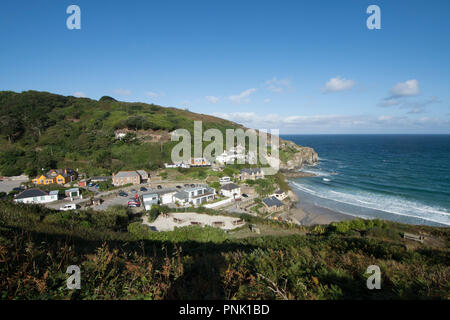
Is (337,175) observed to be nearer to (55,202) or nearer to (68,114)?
(55,202)

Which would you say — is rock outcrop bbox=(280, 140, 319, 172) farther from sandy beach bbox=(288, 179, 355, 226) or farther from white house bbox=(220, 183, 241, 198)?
white house bbox=(220, 183, 241, 198)

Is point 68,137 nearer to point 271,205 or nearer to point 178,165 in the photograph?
point 178,165

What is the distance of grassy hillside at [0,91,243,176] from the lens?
37.2 metres

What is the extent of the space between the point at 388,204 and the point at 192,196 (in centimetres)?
3043

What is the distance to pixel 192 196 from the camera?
2561 cm

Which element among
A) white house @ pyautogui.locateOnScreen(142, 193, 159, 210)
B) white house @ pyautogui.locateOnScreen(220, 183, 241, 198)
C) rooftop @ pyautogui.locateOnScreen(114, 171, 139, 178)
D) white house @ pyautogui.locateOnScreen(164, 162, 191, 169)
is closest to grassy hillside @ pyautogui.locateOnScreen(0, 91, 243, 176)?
white house @ pyautogui.locateOnScreen(164, 162, 191, 169)

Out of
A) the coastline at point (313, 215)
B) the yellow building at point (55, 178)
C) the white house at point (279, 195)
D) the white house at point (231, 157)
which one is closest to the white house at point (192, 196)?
the white house at point (279, 195)

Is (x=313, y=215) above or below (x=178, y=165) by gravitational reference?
below

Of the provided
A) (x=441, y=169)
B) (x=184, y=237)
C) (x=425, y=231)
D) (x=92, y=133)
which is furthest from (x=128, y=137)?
(x=441, y=169)

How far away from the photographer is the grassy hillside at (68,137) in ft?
122

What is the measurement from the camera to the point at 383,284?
4066 millimetres

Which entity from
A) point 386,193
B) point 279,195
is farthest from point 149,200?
point 386,193
